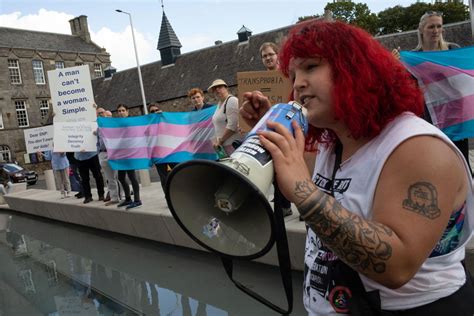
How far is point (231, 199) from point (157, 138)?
5.35 metres

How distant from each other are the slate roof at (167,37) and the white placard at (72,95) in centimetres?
3679

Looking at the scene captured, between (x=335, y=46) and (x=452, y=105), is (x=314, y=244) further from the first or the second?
(x=452, y=105)

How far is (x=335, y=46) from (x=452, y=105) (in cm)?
299

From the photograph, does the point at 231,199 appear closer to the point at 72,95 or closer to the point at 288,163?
the point at 288,163

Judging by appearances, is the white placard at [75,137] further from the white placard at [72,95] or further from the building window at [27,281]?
the building window at [27,281]

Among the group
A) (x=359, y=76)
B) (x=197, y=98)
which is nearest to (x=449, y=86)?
(x=359, y=76)

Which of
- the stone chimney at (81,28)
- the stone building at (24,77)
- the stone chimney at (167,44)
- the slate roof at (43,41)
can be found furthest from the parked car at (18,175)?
the stone chimney at (81,28)

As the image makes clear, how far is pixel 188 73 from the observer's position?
40469mm

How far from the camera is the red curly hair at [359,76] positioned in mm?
1126

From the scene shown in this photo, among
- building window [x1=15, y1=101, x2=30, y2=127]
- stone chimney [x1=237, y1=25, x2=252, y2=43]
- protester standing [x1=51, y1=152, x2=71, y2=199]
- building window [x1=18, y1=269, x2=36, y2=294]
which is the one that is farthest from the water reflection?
building window [x1=15, y1=101, x2=30, y2=127]

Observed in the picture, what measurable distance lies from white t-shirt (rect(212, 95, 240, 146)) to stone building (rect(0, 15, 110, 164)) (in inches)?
1540

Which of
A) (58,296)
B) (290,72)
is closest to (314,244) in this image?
(290,72)

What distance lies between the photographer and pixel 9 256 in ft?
19.0

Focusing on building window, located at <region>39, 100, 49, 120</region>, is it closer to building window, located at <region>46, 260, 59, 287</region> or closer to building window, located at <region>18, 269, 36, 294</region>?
building window, located at <region>46, 260, 59, 287</region>
